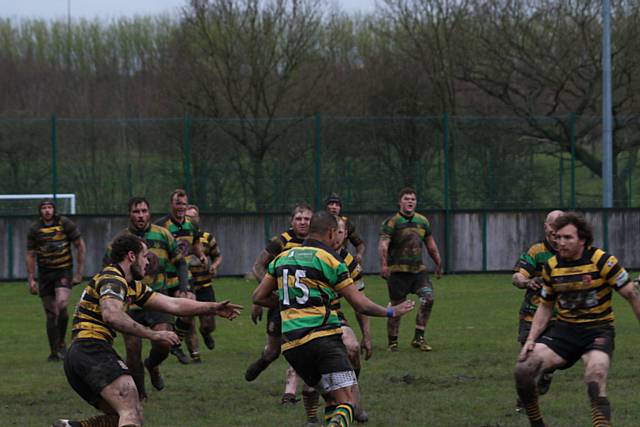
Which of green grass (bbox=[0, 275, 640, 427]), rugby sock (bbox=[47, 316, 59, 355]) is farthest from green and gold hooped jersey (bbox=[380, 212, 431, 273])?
rugby sock (bbox=[47, 316, 59, 355])

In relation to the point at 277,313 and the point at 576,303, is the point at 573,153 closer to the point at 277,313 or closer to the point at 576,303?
the point at 277,313

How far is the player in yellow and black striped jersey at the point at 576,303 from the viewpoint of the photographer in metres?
8.63

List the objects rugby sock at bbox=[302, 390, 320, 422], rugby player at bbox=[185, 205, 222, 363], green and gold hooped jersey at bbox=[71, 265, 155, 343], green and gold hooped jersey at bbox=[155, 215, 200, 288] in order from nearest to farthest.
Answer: green and gold hooped jersey at bbox=[71, 265, 155, 343] < rugby sock at bbox=[302, 390, 320, 422] < green and gold hooped jersey at bbox=[155, 215, 200, 288] < rugby player at bbox=[185, 205, 222, 363]

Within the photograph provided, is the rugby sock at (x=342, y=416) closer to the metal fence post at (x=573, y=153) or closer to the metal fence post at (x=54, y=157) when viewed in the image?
the metal fence post at (x=54, y=157)

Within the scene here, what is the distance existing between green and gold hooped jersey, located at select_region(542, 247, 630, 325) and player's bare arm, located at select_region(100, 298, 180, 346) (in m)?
2.96

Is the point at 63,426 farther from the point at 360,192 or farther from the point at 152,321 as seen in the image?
the point at 360,192

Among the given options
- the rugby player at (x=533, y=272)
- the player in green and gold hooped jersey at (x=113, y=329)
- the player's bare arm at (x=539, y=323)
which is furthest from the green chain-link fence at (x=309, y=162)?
the player in green and gold hooped jersey at (x=113, y=329)

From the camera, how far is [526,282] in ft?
33.1

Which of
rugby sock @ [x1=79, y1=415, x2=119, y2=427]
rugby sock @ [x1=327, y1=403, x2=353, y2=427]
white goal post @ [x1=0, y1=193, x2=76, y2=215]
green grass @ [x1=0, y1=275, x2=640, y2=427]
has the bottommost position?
green grass @ [x1=0, y1=275, x2=640, y2=427]

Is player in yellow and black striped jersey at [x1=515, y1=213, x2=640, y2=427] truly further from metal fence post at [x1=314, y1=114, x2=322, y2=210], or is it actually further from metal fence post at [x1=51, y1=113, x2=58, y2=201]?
metal fence post at [x1=51, y1=113, x2=58, y2=201]

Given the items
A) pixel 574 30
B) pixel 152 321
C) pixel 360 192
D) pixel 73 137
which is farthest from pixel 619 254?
pixel 152 321

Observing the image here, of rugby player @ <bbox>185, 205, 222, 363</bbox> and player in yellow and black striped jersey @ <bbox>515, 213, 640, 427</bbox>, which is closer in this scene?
player in yellow and black striped jersey @ <bbox>515, 213, 640, 427</bbox>

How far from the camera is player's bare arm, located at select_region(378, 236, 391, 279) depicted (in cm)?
1512

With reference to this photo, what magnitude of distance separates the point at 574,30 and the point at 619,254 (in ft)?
28.8
